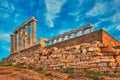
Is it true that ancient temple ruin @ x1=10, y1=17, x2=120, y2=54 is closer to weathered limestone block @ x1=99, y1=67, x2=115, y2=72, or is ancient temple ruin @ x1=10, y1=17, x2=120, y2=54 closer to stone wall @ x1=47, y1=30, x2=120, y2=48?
stone wall @ x1=47, y1=30, x2=120, y2=48

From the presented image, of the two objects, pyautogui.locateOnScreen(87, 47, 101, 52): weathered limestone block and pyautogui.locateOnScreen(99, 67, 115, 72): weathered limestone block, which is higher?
pyautogui.locateOnScreen(87, 47, 101, 52): weathered limestone block

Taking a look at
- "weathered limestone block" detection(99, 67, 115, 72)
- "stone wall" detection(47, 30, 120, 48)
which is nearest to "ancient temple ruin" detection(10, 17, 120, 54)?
"stone wall" detection(47, 30, 120, 48)

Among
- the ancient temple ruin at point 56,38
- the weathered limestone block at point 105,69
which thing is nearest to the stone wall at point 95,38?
the ancient temple ruin at point 56,38

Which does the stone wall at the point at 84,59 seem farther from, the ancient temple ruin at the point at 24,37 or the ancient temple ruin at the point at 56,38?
the ancient temple ruin at the point at 24,37

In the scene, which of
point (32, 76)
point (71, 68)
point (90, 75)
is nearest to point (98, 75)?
point (90, 75)

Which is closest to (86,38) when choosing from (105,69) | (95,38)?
(95,38)

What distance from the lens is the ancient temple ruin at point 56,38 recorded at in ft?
92.9

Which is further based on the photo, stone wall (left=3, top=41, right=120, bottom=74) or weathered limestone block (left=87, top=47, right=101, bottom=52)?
weathered limestone block (left=87, top=47, right=101, bottom=52)

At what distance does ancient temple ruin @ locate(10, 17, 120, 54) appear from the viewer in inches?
1115

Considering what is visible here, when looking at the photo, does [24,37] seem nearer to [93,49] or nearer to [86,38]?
[86,38]

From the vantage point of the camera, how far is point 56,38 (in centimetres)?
5009

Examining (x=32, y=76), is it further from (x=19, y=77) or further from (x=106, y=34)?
(x=106, y=34)

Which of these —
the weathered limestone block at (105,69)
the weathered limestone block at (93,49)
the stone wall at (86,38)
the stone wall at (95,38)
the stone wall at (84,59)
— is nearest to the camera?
the weathered limestone block at (105,69)

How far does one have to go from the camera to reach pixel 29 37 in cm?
4475
